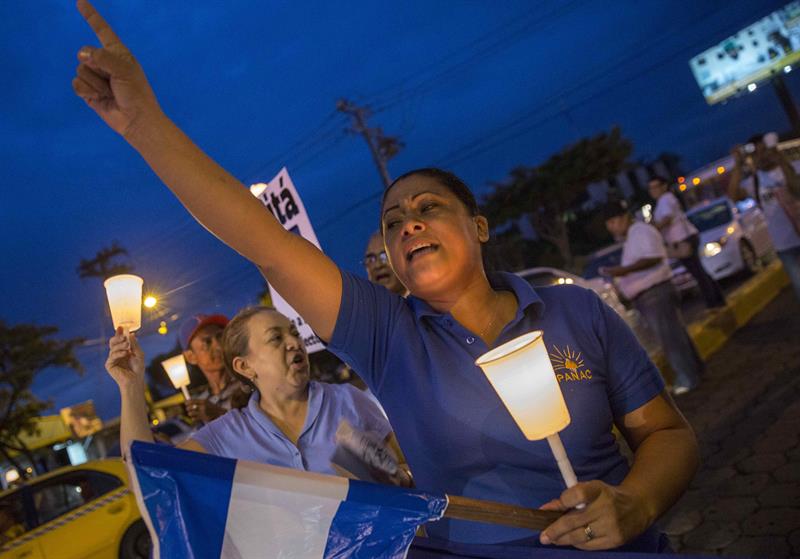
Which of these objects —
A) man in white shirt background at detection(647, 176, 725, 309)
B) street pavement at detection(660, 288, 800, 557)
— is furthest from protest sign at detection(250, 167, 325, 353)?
man in white shirt background at detection(647, 176, 725, 309)

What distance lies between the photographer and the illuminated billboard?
35.1 meters

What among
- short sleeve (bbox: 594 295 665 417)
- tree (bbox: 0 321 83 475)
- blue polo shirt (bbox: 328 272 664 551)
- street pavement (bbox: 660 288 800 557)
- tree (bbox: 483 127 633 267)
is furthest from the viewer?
tree (bbox: 483 127 633 267)

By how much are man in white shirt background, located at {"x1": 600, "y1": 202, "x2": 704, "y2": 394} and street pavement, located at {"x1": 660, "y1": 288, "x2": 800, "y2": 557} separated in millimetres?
313

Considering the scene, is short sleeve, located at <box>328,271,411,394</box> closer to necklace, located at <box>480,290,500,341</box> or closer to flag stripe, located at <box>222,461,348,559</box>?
necklace, located at <box>480,290,500,341</box>

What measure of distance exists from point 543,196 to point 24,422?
2724 cm

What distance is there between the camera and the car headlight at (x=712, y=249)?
41.7ft

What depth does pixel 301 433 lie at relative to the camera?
8.98 feet

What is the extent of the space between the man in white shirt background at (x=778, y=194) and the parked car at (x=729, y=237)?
6.17 metres

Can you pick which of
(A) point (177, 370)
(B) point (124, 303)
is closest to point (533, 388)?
(B) point (124, 303)

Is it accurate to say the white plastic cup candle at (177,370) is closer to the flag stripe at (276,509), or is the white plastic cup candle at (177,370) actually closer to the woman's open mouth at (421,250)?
the woman's open mouth at (421,250)

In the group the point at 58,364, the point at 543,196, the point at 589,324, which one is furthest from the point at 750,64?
the point at 589,324

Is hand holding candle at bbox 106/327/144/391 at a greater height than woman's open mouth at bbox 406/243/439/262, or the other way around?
hand holding candle at bbox 106/327/144/391

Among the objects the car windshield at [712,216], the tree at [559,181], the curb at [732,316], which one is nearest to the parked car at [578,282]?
the curb at [732,316]

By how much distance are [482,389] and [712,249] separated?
41.5 ft
